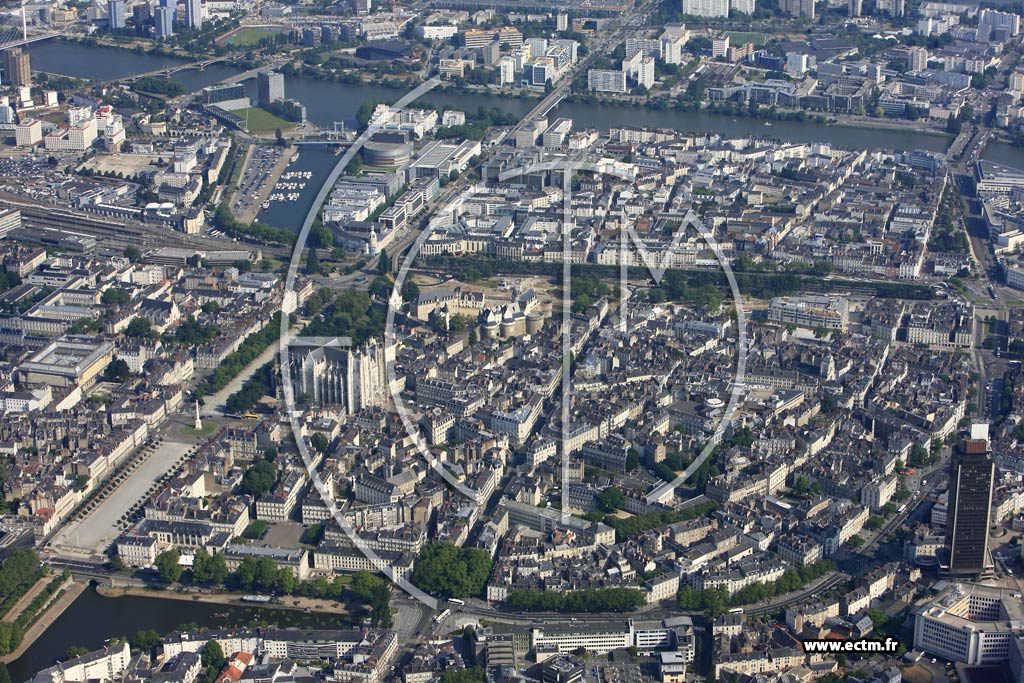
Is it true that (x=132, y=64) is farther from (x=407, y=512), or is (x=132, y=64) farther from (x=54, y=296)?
(x=407, y=512)

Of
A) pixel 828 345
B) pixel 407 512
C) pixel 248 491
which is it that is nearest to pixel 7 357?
pixel 248 491

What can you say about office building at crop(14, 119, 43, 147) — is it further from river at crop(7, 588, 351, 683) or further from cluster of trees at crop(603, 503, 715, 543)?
cluster of trees at crop(603, 503, 715, 543)

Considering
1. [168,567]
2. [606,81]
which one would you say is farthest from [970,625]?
[606,81]

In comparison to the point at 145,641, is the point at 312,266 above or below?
above

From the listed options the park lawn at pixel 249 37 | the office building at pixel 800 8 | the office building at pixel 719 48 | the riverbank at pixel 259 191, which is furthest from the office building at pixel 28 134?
the office building at pixel 800 8

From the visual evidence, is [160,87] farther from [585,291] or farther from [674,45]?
[585,291]

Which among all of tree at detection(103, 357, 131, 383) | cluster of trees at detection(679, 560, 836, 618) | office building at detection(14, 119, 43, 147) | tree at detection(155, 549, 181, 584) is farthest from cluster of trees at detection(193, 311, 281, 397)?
office building at detection(14, 119, 43, 147)

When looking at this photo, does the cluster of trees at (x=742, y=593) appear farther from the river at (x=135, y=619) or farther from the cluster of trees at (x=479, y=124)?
the cluster of trees at (x=479, y=124)
